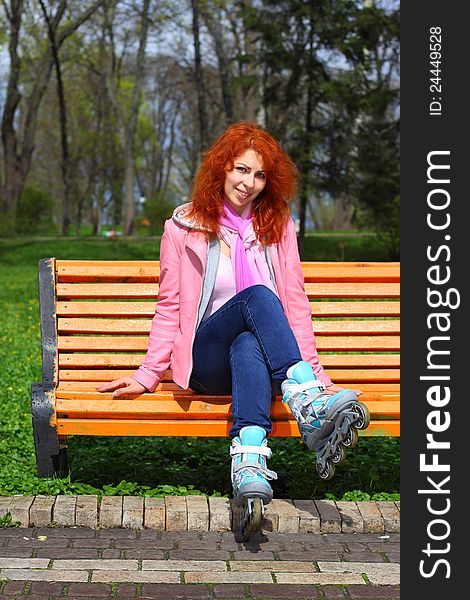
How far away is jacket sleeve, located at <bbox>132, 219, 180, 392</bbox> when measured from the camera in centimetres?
423

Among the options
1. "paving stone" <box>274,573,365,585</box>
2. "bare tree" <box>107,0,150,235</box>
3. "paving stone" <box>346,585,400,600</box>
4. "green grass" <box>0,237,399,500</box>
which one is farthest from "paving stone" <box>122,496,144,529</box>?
"bare tree" <box>107,0,150,235</box>

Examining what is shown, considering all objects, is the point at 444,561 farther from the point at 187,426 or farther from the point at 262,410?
the point at 187,426

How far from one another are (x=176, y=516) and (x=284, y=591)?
73 cm

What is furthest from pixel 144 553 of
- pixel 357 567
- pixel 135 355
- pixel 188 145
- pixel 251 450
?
pixel 188 145

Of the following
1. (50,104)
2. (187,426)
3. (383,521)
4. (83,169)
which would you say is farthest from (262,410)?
(83,169)

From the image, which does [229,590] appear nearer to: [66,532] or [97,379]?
[66,532]

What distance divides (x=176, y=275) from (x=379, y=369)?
114 centimetres

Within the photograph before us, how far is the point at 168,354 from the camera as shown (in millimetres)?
4254

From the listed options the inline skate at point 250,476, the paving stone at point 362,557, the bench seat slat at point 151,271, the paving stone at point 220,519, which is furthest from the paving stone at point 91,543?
the bench seat slat at point 151,271

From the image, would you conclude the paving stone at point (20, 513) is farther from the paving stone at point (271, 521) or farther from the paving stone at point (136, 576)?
the paving stone at point (271, 521)

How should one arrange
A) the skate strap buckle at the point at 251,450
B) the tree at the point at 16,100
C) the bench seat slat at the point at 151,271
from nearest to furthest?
the skate strap buckle at the point at 251,450 < the bench seat slat at the point at 151,271 < the tree at the point at 16,100

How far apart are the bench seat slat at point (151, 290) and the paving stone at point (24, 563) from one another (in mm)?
1369

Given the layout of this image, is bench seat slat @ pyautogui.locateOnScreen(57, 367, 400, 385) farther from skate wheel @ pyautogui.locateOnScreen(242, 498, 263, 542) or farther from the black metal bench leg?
the black metal bench leg

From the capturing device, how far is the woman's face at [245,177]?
4273 millimetres
